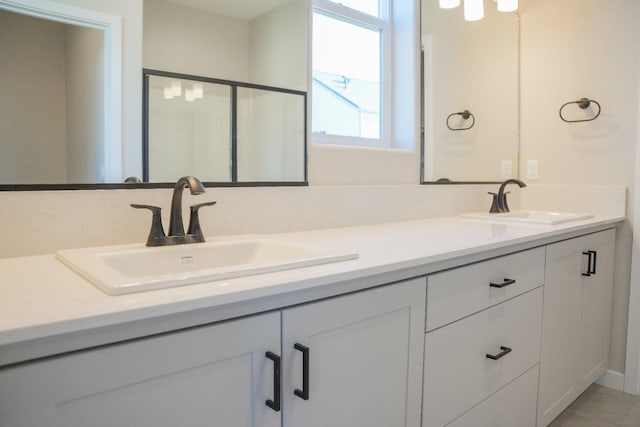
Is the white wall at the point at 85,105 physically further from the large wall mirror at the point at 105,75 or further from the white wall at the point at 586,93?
the white wall at the point at 586,93

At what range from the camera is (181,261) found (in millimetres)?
1155

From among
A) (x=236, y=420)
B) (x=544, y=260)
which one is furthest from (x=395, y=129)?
(x=236, y=420)

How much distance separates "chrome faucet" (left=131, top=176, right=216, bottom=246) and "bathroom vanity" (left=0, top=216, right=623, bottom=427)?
0.23 m

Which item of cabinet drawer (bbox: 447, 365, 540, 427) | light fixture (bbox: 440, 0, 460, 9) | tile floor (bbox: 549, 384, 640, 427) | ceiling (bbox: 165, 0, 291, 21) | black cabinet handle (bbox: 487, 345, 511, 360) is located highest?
light fixture (bbox: 440, 0, 460, 9)

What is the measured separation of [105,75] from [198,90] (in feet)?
0.86

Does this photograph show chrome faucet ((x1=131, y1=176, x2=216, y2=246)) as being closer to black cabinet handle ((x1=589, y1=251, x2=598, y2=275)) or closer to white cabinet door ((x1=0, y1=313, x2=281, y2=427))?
white cabinet door ((x1=0, y1=313, x2=281, y2=427))

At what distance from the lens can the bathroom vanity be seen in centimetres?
63

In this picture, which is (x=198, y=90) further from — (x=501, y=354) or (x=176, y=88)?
(x=501, y=354)

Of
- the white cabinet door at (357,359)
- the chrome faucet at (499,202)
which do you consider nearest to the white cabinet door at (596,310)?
the chrome faucet at (499,202)

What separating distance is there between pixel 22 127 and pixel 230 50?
2.12 feet

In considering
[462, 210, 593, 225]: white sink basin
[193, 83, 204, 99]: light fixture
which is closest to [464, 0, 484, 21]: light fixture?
[462, 210, 593, 225]: white sink basin

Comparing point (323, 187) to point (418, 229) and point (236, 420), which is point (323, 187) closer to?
point (418, 229)

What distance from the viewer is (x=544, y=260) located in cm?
167

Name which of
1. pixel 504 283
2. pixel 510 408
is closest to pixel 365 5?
pixel 504 283
